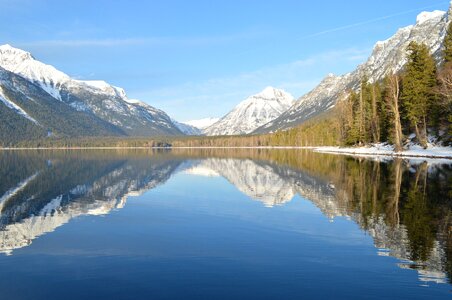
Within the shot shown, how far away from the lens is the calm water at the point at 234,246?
13727 mm

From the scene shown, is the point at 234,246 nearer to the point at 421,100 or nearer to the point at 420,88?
the point at 421,100

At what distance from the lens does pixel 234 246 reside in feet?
63.4

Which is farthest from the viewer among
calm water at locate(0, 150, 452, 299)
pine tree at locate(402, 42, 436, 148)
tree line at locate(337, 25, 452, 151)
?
pine tree at locate(402, 42, 436, 148)

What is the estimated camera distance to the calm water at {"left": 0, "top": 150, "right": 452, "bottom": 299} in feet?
45.0

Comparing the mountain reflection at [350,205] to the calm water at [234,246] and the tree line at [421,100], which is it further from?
the tree line at [421,100]

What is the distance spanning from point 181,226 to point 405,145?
8487 cm

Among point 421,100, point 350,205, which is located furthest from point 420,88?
point 350,205

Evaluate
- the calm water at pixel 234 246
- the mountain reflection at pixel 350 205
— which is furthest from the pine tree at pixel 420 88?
the calm water at pixel 234 246

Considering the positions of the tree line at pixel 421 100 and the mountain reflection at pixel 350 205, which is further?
the tree line at pixel 421 100

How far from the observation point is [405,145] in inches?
3831

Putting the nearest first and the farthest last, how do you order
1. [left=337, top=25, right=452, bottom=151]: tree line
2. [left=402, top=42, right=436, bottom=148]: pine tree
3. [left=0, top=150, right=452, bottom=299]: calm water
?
1. [left=0, top=150, right=452, bottom=299]: calm water
2. [left=337, top=25, right=452, bottom=151]: tree line
3. [left=402, top=42, right=436, bottom=148]: pine tree

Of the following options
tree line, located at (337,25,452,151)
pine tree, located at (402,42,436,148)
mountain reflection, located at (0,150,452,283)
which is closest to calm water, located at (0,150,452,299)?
mountain reflection, located at (0,150,452,283)

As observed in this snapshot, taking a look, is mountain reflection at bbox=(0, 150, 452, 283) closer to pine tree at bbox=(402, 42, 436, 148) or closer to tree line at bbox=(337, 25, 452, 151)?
tree line at bbox=(337, 25, 452, 151)

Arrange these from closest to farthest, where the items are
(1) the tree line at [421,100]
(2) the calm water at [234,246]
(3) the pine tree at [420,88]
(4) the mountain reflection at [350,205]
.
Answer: (2) the calm water at [234,246]
(4) the mountain reflection at [350,205]
(1) the tree line at [421,100]
(3) the pine tree at [420,88]
